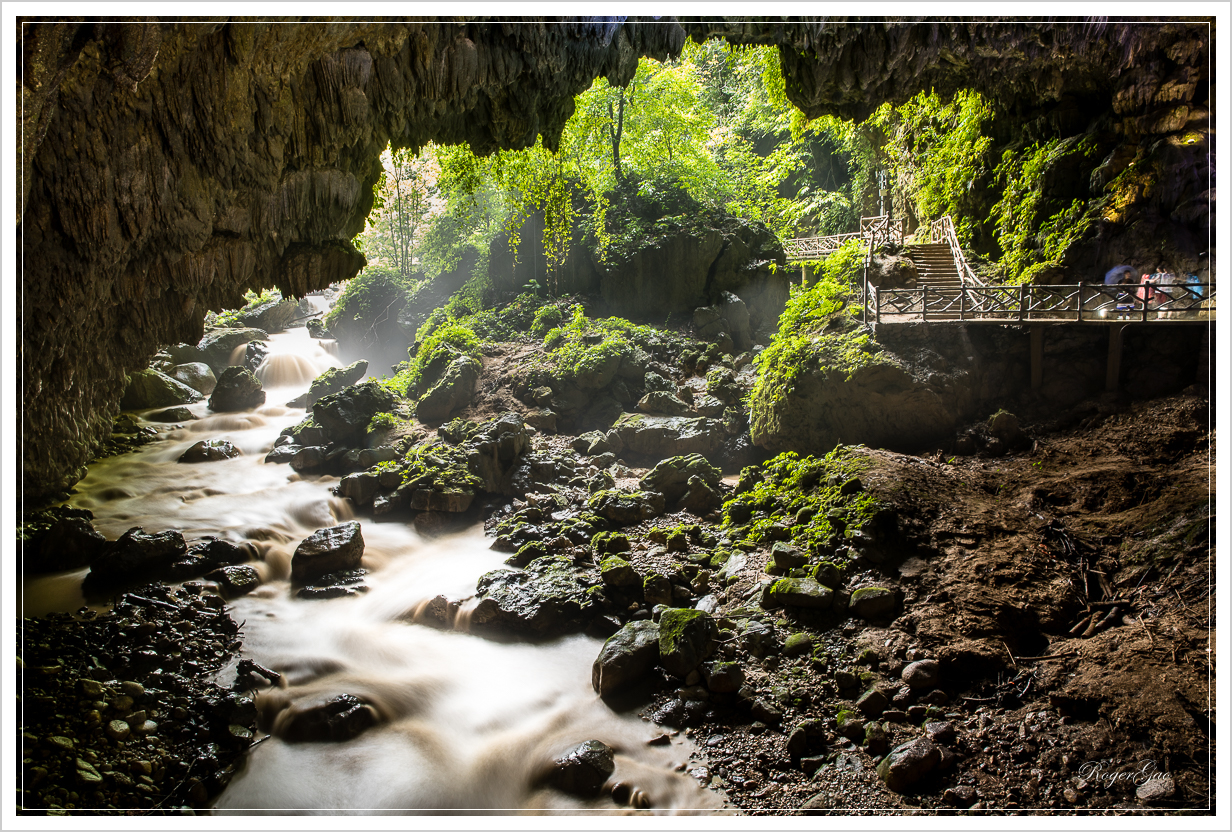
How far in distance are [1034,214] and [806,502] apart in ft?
26.3

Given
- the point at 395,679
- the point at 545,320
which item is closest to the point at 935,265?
the point at 545,320

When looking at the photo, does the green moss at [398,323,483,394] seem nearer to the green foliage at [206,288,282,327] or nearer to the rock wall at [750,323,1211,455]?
the green foliage at [206,288,282,327]

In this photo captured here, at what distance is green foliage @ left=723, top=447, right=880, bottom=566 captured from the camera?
7156 millimetres

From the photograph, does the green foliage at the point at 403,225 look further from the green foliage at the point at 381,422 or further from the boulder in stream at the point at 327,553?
the boulder in stream at the point at 327,553

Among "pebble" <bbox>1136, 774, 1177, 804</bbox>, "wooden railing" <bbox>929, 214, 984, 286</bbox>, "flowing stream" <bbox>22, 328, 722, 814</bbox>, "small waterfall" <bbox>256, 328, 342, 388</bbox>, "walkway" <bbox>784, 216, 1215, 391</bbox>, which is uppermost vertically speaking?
"wooden railing" <bbox>929, 214, 984, 286</bbox>

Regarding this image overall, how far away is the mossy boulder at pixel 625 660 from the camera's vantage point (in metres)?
5.58

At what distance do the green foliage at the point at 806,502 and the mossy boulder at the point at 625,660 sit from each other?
2.42m

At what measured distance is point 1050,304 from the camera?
10.0 m

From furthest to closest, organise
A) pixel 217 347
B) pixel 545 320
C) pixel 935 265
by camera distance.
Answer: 1. pixel 217 347
2. pixel 545 320
3. pixel 935 265

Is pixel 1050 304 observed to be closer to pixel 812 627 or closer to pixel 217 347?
pixel 812 627

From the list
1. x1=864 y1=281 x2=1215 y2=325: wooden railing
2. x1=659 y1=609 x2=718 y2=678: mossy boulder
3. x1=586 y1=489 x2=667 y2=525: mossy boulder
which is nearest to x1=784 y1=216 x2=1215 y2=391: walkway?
x1=864 y1=281 x2=1215 y2=325: wooden railing

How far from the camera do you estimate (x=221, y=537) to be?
8.41 m

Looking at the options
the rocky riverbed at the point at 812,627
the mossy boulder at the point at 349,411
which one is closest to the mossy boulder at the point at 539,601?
the rocky riverbed at the point at 812,627

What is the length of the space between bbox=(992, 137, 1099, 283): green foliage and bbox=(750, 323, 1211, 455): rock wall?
2.25 m
